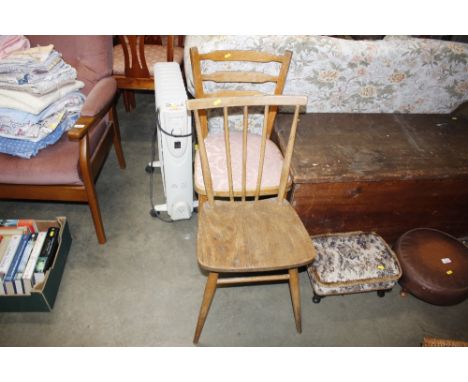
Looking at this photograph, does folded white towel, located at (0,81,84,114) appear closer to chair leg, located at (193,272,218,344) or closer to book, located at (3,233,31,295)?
book, located at (3,233,31,295)

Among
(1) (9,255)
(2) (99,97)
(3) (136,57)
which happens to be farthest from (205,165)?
(3) (136,57)

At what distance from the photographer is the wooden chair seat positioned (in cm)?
118

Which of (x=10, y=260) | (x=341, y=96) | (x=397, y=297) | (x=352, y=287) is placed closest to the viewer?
(x=10, y=260)

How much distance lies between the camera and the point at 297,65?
1617 millimetres

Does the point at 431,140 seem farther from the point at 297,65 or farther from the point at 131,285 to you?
the point at 131,285

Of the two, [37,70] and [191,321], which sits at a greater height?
[37,70]

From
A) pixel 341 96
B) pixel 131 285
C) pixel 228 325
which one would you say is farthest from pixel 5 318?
pixel 341 96

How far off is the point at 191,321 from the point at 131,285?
35 cm

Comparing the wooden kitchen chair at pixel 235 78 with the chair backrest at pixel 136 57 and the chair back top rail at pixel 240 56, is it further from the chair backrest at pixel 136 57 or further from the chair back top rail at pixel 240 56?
the chair backrest at pixel 136 57

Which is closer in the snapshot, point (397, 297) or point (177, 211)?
point (397, 297)

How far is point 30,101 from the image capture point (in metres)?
1.44

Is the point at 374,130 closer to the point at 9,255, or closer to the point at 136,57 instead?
the point at 136,57

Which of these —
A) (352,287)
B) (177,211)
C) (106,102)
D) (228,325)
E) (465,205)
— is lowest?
(228,325)

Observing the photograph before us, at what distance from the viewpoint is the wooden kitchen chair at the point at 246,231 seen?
1.19 metres
